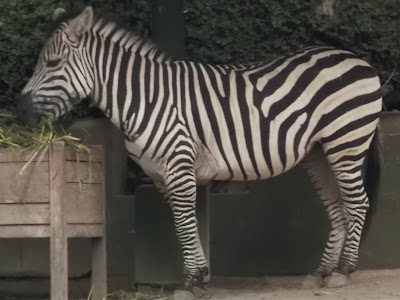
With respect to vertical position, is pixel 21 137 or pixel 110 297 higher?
pixel 21 137

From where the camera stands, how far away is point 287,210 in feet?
25.4

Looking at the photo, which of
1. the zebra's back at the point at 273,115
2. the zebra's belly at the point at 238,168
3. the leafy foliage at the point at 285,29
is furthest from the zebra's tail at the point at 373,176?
the leafy foliage at the point at 285,29

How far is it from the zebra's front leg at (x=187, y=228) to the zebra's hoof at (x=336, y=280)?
41.8 inches

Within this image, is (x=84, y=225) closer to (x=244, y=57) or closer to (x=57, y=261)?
(x=57, y=261)

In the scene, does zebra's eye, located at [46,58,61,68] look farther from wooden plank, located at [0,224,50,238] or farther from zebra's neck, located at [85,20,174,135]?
wooden plank, located at [0,224,50,238]

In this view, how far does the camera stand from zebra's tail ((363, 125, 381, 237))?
722 centimetres

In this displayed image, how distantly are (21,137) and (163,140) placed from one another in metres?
1.13

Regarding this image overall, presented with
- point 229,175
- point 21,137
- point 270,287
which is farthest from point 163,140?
point 270,287

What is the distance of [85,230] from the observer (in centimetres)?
609

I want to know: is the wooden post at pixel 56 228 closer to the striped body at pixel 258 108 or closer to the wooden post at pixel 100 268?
the wooden post at pixel 100 268

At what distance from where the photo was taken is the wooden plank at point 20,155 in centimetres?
573

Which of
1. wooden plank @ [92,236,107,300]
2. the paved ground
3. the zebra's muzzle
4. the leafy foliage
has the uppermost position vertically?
the leafy foliage

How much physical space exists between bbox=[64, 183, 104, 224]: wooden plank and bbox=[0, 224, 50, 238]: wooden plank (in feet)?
0.61

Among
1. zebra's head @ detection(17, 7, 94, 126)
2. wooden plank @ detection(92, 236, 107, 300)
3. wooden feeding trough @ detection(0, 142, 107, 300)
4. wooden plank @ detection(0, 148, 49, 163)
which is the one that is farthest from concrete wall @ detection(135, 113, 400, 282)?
wooden plank @ detection(0, 148, 49, 163)
